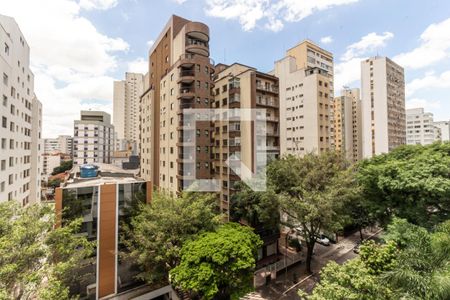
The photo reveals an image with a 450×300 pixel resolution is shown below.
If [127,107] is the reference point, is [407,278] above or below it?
below

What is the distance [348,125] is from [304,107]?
95.8 feet

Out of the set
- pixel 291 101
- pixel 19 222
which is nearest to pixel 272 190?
pixel 19 222

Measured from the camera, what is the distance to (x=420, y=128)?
8094cm

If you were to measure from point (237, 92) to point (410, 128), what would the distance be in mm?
88708

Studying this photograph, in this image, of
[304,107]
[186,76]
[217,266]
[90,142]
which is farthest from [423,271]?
[90,142]

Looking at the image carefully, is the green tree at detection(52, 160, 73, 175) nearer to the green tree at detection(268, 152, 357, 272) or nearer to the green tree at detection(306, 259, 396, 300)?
the green tree at detection(268, 152, 357, 272)

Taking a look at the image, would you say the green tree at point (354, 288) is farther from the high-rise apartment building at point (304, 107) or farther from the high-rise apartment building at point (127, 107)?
the high-rise apartment building at point (127, 107)

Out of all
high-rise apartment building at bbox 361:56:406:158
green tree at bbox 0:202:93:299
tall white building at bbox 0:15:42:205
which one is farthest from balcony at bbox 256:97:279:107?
high-rise apartment building at bbox 361:56:406:158

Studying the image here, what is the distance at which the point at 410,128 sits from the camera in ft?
272

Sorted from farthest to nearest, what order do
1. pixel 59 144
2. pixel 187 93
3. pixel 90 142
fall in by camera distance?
pixel 59 144 → pixel 90 142 → pixel 187 93

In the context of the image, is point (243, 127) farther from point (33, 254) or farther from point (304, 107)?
point (33, 254)

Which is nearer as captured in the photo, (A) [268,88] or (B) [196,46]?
(B) [196,46]

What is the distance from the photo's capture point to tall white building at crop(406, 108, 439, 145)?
80.1 m

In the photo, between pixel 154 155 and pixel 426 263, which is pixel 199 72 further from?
pixel 426 263
